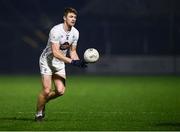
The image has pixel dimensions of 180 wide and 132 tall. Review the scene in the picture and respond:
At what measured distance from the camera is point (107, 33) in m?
33.4

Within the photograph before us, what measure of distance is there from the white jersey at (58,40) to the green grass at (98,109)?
1.06 metres

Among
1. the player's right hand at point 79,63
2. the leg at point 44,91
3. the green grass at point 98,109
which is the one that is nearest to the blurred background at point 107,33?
the green grass at point 98,109

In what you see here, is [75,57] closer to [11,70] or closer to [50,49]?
[50,49]

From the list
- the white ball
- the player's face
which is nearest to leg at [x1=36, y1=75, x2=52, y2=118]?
the white ball

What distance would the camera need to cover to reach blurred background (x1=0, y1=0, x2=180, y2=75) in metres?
32.9

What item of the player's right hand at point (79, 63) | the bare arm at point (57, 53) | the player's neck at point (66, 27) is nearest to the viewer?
the player's right hand at point (79, 63)

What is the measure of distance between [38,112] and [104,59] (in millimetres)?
20953

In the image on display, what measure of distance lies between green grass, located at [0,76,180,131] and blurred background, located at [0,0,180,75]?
9718mm

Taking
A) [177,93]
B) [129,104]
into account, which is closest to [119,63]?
[177,93]

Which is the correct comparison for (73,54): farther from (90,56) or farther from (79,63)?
(79,63)

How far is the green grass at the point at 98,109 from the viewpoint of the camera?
37.0 ft

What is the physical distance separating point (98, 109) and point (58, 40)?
3.19 m

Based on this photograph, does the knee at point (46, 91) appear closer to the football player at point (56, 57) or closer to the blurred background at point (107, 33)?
the football player at point (56, 57)

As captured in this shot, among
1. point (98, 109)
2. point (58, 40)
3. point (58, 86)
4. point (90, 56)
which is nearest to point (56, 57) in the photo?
point (58, 40)
